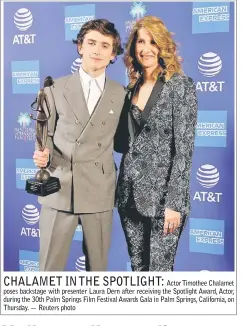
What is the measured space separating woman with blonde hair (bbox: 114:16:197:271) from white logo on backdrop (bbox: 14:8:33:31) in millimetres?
520

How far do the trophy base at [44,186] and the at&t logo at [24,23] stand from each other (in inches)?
27.5

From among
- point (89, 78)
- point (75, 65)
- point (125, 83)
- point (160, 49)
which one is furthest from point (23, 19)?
point (160, 49)

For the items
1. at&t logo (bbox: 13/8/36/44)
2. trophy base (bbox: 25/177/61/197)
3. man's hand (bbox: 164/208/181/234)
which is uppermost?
at&t logo (bbox: 13/8/36/44)

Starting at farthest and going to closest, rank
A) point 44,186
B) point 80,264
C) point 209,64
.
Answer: point 80,264 < point 209,64 < point 44,186

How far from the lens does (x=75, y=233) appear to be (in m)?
2.02

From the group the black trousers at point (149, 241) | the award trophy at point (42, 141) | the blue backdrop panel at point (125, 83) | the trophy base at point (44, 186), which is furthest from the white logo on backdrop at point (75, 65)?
the black trousers at point (149, 241)

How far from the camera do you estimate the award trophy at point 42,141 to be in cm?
183

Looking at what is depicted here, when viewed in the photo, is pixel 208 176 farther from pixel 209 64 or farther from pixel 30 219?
pixel 30 219

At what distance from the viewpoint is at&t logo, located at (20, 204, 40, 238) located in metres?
2.11

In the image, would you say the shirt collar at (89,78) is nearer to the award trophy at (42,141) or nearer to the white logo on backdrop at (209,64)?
the award trophy at (42,141)

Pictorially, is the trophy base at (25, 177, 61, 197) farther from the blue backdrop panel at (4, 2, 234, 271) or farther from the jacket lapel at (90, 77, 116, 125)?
the jacket lapel at (90, 77, 116, 125)

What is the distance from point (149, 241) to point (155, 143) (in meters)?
0.45

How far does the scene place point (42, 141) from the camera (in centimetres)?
185

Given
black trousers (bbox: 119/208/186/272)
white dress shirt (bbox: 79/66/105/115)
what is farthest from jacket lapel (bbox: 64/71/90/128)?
black trousers (bbox: 119/208/186/272)
